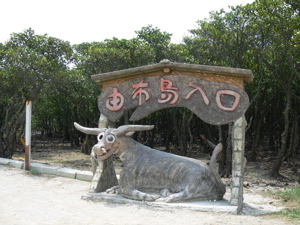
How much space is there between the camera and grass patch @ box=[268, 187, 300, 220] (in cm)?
545

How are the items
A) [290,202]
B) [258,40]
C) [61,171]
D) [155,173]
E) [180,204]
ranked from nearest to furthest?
[180,204]
[155,173]
[290,202]
[61,171]
[258,40]

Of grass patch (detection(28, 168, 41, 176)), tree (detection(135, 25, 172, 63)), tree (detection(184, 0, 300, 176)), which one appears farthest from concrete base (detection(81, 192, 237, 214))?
tree (detection(135, 25, 172, 63))

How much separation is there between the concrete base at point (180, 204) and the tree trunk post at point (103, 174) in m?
0.26

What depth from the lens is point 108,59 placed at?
511 inches

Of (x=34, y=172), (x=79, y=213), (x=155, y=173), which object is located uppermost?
(x=155, y=173)

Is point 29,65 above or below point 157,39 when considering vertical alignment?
below

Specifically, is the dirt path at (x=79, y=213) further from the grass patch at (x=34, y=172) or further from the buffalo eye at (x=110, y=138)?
the grass patch at (x=34, y=172)

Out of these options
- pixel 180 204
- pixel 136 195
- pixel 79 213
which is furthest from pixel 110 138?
pixel 180 204

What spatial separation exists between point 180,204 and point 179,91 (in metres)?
1.96

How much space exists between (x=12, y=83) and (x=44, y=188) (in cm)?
548

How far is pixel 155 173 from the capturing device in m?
6.28

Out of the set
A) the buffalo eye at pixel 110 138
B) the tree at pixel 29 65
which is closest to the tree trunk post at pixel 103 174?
the buffalo eye at pixel 110 138

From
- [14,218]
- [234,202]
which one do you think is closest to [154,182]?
[234,202]

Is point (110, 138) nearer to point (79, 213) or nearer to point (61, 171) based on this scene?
point (79, 213)
